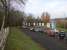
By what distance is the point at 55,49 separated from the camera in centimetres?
1973

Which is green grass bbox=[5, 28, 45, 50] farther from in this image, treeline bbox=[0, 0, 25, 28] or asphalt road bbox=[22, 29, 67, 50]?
treeline bbox=[0, 0, 25, 28]

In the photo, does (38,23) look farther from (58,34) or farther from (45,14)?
(58,34)

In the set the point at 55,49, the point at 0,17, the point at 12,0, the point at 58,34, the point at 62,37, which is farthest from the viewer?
the point at 58,34

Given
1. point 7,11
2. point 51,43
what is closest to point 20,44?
point 7,11

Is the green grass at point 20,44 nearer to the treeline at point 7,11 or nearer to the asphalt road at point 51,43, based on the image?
the asphalt road at point 51,43

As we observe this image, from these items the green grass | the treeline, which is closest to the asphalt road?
the green grass

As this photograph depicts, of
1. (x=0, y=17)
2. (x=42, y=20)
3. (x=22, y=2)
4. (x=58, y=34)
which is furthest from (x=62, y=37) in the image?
(x=42, y=20)

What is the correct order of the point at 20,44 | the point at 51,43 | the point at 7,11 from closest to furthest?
1. the point at 20,44
2. the point at 7,11
3. the point at 51,43

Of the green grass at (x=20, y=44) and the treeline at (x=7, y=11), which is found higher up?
the treeline at (x=7, y=11)

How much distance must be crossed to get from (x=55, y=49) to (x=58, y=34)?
19293 mm

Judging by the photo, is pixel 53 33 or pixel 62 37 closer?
pixel 62 37

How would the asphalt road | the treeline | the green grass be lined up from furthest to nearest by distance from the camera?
1. the asphalt road
2. the treeline
3. the green grass

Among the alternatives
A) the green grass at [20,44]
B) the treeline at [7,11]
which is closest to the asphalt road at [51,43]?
the green grass at [20,44]

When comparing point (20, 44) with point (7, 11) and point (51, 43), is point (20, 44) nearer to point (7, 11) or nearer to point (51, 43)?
point (7, 11)
